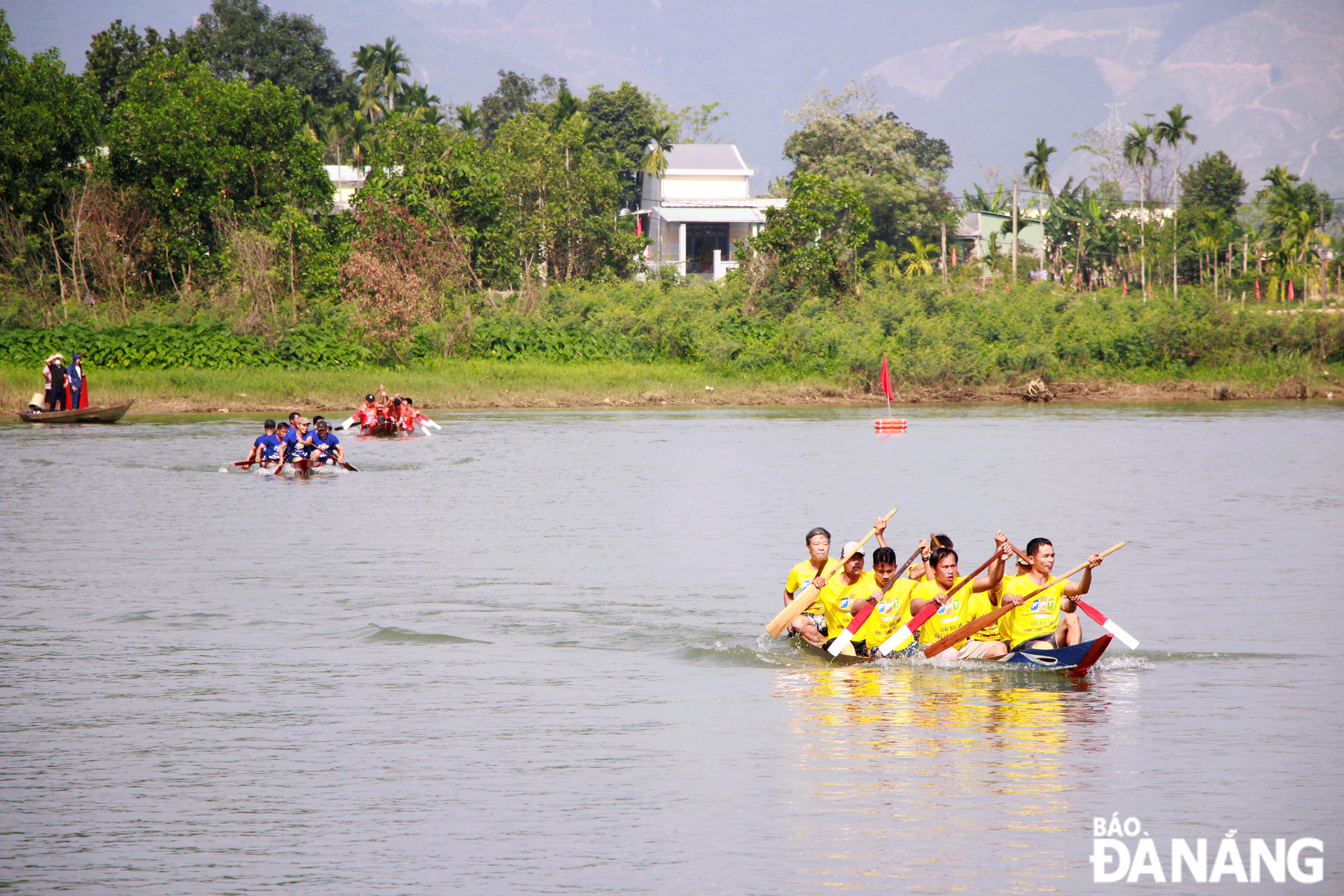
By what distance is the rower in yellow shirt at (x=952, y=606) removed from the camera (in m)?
12.6

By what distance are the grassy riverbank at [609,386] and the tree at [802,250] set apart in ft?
15.3

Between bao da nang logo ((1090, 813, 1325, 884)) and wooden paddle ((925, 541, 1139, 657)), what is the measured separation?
3876mm

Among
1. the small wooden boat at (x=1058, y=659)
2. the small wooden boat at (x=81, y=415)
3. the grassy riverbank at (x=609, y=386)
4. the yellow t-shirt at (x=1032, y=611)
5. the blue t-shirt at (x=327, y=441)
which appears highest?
the grassy riverbank at (x=609, y=386)

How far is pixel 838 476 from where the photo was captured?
28297 mm

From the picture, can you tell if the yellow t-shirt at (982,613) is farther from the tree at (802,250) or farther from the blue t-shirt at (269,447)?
the tree at (802,250)

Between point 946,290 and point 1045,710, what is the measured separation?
133 ft

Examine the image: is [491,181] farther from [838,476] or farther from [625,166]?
[838,476]

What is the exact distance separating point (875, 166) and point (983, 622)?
58713 mm

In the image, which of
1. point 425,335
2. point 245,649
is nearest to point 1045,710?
point 245,649

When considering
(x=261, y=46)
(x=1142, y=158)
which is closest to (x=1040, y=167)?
(x=1142, y=158)

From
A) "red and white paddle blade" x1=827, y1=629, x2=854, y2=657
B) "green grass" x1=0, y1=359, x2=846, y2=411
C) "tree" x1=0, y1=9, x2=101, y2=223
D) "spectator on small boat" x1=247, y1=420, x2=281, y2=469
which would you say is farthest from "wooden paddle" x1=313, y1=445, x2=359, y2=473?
"tree" x1=0, y1=9, x2=101, y2=223

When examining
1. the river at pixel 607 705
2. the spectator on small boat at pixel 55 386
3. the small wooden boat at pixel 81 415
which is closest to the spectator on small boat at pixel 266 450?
the river at pixel 607 705

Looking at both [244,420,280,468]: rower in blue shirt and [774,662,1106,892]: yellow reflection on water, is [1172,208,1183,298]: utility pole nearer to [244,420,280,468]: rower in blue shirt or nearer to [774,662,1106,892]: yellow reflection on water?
[244,420,280,468]: rower in blue shirt

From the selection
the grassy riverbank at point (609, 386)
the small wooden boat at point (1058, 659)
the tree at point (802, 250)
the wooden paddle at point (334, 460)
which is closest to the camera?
the small wooden boat at point (1058, 659)
